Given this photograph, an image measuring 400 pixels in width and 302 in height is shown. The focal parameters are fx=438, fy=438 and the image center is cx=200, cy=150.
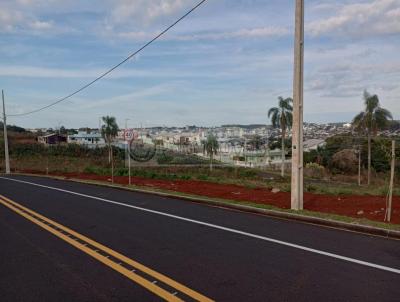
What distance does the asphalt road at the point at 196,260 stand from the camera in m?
5.14

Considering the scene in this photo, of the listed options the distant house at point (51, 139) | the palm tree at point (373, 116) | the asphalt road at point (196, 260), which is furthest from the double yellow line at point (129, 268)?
the distant house at point (51, 139)

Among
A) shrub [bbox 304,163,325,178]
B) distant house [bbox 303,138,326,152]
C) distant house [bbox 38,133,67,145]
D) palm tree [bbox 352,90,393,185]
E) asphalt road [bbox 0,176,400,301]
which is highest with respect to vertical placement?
palm tree [bbox 352,90,393,185]

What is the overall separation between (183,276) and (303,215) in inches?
203

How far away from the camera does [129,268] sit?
6.14 meters

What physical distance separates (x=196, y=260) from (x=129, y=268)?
102 centimetres

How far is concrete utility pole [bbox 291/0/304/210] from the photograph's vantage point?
11258mm

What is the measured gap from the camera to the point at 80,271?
6.04m

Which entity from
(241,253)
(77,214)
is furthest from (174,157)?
(241,253)

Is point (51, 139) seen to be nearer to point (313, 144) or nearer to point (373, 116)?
point (313, 144)

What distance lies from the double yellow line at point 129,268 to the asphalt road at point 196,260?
0.01 m

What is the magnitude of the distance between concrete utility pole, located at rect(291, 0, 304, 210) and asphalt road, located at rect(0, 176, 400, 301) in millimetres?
1373

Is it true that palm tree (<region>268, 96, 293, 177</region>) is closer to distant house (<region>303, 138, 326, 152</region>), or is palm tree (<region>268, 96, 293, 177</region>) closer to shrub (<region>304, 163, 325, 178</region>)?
shrub (<region>304, 163, 325, 178</region>)

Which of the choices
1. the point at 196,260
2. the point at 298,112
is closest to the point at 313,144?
the point at 298,112

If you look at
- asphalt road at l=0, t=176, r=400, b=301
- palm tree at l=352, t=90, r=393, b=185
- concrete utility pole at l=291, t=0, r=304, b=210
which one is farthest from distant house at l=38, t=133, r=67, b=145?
asphalt road at l=0, t=176, r=400, b=301
